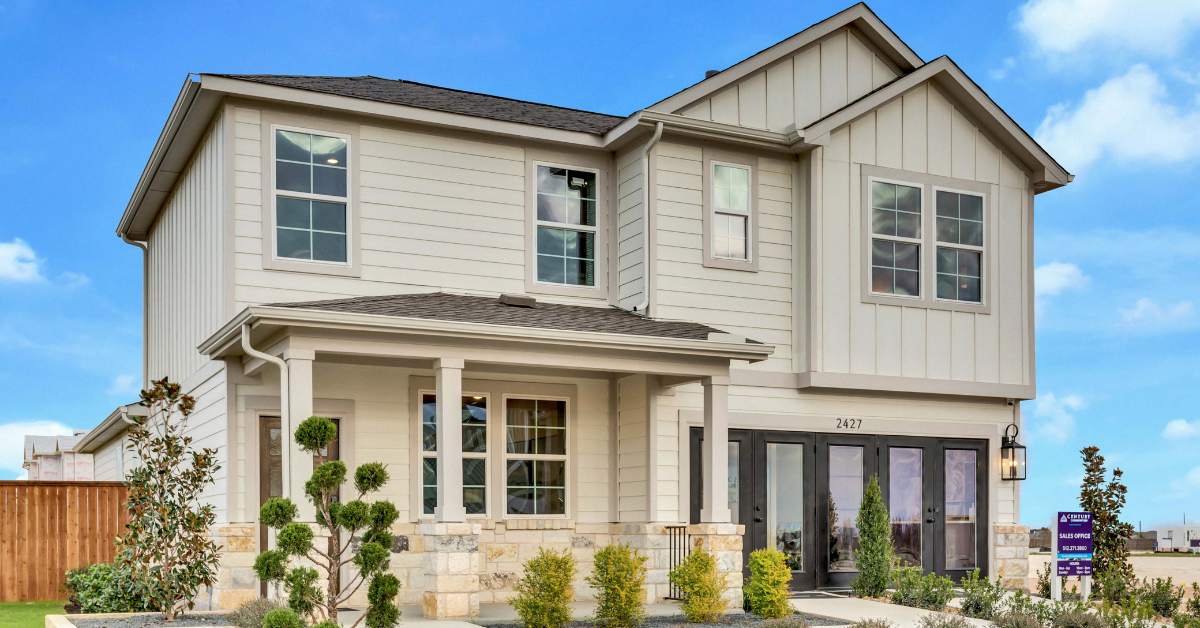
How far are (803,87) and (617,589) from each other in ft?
24.8

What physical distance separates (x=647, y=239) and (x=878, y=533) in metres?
4.53

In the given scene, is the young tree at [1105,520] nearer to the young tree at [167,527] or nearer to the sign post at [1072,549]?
the sign post at [1072,549]

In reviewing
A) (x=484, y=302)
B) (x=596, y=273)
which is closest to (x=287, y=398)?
(x=484, y=302)

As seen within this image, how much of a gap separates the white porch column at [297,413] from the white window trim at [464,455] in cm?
203

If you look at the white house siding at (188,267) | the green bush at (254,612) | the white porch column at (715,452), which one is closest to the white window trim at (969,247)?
the white porch column at (715,452)

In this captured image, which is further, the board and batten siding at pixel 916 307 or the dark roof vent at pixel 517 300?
the board and batten siding at pixel 916 307

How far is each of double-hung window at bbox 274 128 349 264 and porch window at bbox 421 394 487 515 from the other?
209 centimetres

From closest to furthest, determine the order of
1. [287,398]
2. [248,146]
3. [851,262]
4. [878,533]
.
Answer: [287,398] → [248,146] → [878,533] → [851,262]

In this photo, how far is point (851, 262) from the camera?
14.2 m

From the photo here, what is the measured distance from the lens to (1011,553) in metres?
15.1

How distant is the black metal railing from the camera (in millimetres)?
12484

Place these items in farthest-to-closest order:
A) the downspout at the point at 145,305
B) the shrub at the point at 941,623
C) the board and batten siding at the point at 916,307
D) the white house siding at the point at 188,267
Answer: the downspout at the point at 145,305, the board and batten siding at the point at 916,307, the white house siding at the point at 188,267, the shrub at the point at 941,623

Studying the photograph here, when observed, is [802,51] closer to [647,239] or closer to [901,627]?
[647,239]

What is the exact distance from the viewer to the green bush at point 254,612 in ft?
31.9
